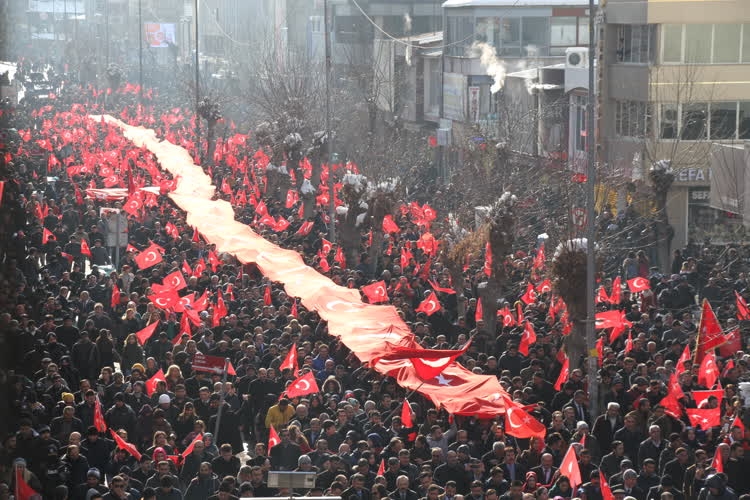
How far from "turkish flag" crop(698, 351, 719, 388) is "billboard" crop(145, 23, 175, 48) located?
107m

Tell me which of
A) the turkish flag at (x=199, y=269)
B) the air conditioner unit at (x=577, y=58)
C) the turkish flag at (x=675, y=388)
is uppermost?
the air conditioner unit at (x=577, y=58)

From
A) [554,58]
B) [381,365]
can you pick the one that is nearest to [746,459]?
[381,365]

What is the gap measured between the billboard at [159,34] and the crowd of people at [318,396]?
315 ft

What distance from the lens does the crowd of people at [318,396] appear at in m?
14.4

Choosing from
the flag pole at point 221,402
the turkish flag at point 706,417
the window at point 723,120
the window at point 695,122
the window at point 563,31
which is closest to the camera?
the turkish flag at point 706,417

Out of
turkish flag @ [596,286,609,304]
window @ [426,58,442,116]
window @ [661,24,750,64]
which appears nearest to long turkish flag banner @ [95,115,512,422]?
turkish flag @ [596,286,609,304]

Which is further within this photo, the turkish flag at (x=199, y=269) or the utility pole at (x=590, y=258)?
the turkish flag at (x=199, y=269)

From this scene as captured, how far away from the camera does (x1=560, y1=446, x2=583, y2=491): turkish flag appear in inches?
563

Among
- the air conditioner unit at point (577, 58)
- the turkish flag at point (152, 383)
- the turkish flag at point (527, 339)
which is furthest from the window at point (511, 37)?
the turkish flag at point (152, 383)

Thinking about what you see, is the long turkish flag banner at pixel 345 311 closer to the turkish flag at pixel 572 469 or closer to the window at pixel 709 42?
the turkish flag at pixel 572 469

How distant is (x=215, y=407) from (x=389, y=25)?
59786mm

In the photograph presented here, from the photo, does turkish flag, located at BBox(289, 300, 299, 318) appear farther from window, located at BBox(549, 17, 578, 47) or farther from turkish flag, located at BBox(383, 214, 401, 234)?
window, located at BBox(549, 17, 578, 47)

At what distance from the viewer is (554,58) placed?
56.0 m

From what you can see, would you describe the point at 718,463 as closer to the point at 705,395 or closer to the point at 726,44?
the point at 705,395
